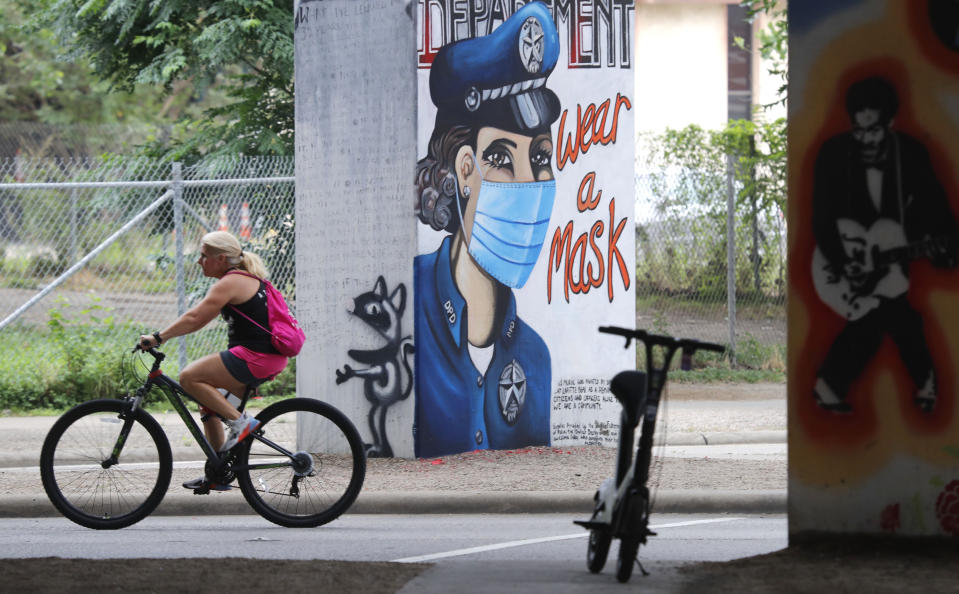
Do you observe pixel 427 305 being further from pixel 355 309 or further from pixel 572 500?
pixel 572 500

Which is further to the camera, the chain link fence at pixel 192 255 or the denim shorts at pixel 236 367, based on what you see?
the chain link fence at pixel 192 255

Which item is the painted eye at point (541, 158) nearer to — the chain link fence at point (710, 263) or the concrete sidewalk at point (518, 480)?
the concrete sidewalk at point (518, 480)

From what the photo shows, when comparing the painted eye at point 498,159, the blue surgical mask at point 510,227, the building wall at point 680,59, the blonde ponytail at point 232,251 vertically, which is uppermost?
the building wall at point 680,59

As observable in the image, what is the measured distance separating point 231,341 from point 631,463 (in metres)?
3.00

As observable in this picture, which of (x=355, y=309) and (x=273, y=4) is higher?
(x=273, y=4)

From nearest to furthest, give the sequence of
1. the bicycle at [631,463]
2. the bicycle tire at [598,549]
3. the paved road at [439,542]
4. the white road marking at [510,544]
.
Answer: the bicycle at [631,463]
the bicycle tire at [598,549]
the paved road at [439,542]
the white road marking at [510,544]

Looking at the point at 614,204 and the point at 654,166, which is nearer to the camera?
the point at 614,204

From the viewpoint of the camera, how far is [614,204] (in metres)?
10.6

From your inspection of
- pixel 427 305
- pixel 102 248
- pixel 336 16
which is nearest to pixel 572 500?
pixel 427 305

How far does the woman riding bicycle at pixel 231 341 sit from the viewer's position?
771cm

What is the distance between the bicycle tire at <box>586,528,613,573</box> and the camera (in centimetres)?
589

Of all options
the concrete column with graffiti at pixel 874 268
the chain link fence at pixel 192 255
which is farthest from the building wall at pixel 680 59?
the concrete column with graffiti at pixel 874 268

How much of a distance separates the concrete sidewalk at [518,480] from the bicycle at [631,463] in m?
1.93

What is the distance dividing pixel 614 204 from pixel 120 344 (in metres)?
5.80
